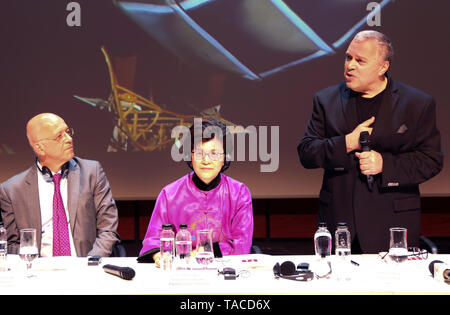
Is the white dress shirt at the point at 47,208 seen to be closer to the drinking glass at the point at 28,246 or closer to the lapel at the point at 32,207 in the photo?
the lapel at the point at 32,207

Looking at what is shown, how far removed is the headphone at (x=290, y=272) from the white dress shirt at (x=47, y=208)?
1.41 m

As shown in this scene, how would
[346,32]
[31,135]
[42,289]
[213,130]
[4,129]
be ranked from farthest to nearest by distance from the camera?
[4,129]
[346,32]
[31,135]
[213,130]
[42,289]

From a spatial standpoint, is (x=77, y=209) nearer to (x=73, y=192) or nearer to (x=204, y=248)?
(x=73, y=192)

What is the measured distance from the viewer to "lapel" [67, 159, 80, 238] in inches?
127

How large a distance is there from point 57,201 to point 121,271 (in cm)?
106

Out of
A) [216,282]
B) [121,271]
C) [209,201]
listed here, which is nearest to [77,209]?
[209,201]

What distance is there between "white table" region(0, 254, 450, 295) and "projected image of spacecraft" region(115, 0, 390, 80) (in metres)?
2.71

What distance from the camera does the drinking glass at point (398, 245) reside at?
2.46m

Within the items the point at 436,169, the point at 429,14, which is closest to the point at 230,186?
the point at 436,169

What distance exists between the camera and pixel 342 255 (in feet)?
8.12

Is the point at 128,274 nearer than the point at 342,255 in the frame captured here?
Yes

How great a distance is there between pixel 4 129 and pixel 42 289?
3.30 meters

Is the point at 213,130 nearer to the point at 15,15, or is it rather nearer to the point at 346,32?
the point at 346,32

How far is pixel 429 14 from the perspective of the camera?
482 cm
